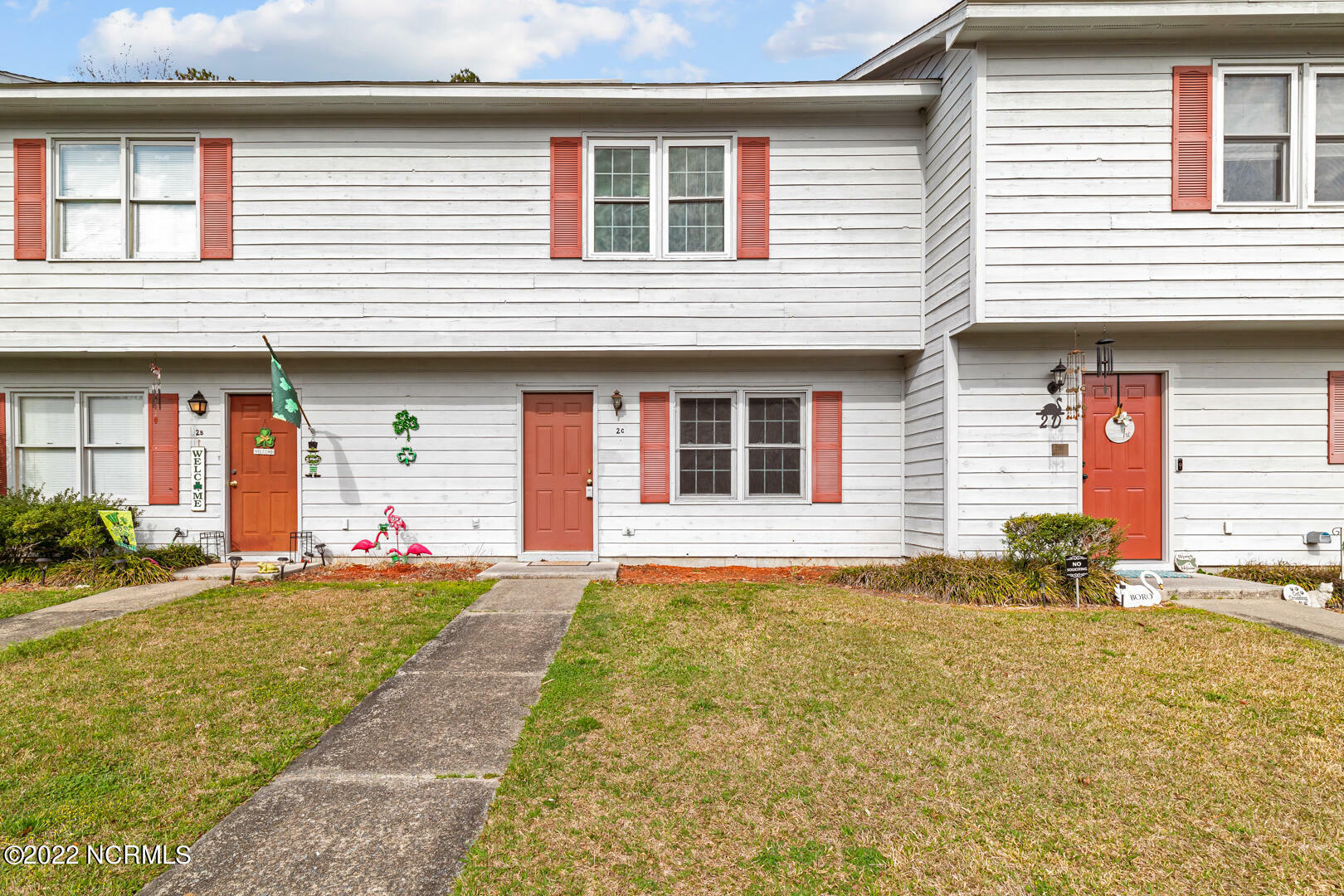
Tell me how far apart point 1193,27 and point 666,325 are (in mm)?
5871

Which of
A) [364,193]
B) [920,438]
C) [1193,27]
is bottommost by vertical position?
[920,438]

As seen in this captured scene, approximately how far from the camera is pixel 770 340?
26.5ft

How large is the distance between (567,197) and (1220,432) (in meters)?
7.65

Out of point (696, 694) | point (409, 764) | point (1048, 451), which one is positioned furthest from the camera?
point (1048, 451)

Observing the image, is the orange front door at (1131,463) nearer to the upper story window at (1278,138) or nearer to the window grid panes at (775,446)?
the upper story window at (1278,138)

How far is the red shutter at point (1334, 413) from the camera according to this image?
742cm

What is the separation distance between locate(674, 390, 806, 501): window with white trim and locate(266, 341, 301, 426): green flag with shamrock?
444 cm

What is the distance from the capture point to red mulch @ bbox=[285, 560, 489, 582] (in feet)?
24.7

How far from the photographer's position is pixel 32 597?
6.49 m

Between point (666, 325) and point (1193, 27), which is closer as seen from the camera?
point (1193, 27)

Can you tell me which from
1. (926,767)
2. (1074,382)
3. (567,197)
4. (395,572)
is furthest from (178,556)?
(1074,382)

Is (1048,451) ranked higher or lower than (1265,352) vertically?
lower

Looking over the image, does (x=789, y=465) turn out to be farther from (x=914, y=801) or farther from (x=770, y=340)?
(x=914, y=801)

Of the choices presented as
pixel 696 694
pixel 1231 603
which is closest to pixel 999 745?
pixel 696 694
